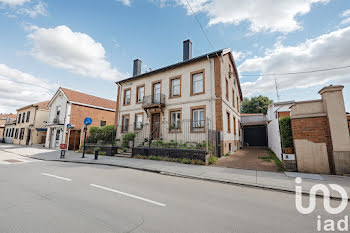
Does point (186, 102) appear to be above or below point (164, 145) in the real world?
above

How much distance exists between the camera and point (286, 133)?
767 cm

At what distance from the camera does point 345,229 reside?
2.83 metres

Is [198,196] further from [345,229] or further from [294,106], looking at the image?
[294,106]

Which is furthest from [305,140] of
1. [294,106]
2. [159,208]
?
[159,208]

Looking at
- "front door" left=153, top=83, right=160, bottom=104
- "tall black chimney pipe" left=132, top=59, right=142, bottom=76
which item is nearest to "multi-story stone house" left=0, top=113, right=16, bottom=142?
"tall black chimney pipe" left=132, top=59, right=142, bottom=76

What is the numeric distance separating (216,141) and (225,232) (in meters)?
9.09

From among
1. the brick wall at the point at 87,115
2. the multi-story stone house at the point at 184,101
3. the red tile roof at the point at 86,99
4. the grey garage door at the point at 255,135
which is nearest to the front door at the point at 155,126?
the multi-story stone house at the point at 184,101

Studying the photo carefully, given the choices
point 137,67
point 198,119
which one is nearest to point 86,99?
point 137,67

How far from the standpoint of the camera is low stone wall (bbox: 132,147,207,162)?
371 inches

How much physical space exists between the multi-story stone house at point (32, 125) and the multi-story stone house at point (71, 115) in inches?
187

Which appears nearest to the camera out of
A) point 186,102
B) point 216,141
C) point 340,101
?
point 340,101

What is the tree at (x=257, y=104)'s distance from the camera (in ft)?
120

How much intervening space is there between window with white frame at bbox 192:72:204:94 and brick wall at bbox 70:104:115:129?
1615 centimetres

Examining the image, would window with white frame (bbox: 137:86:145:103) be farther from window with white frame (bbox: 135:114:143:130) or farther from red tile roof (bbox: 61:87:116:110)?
red tile roof (bbox: 61:87:116:110)
